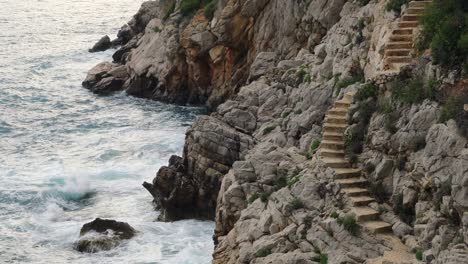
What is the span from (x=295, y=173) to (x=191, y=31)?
25.0 m

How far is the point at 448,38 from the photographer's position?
63.1ft

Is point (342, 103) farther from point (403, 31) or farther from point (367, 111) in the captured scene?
point (403, 31)

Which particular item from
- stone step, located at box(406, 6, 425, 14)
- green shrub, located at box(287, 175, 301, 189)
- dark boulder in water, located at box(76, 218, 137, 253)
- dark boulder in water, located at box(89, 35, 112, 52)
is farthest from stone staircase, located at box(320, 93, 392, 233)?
dark boulder in water, located at box(89, 35, 112, 52)

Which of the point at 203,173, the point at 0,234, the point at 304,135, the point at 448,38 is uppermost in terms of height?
the point at 448,38

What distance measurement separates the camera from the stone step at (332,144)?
21.5 m

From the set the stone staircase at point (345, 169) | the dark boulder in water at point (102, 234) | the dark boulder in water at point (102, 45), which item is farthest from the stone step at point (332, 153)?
the dark boulder in water at point (102, 45)

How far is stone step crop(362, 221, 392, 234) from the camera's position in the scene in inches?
704

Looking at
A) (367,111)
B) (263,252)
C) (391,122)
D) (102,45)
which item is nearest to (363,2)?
(367,111)

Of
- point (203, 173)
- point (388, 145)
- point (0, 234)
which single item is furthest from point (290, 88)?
point (0, 234)

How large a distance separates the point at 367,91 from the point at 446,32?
317 centimetres

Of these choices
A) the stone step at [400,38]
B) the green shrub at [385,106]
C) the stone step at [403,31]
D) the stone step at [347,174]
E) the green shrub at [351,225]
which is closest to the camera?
the green shrub at [351,225]

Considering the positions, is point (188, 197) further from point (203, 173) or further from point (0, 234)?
point (0, 234)

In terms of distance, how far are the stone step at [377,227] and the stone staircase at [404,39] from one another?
17.0 ft

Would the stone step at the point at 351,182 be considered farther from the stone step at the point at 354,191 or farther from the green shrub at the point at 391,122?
the green shrub at the point at 391,122
